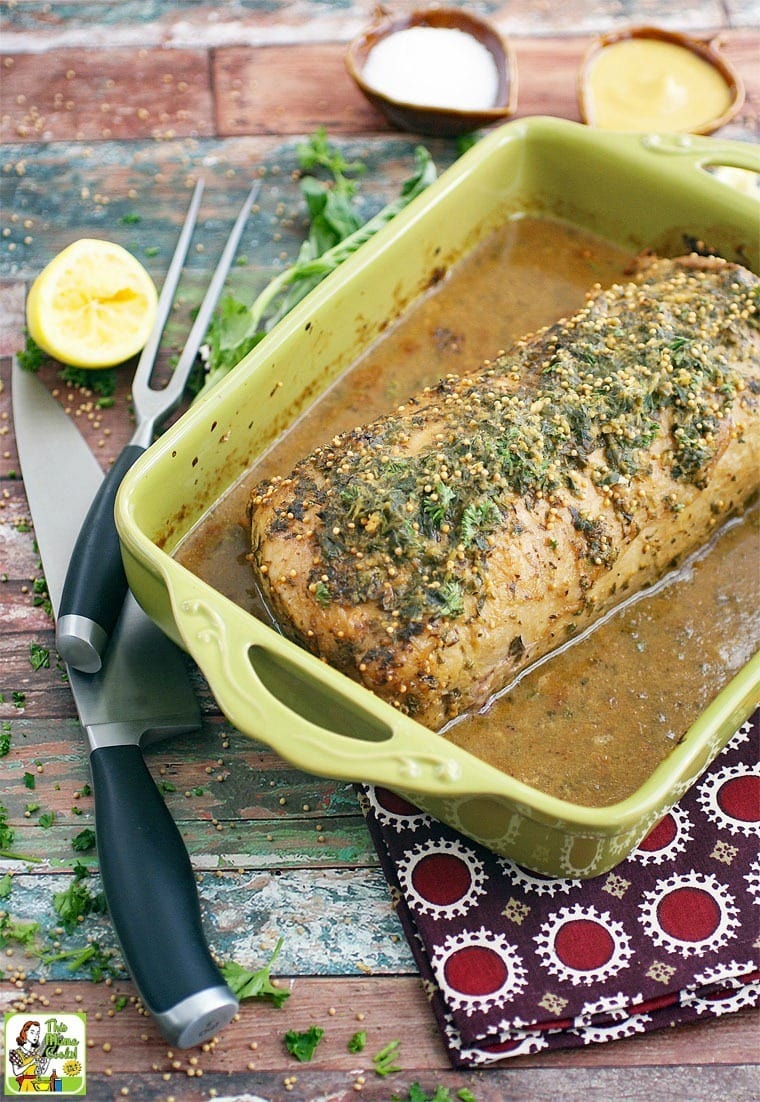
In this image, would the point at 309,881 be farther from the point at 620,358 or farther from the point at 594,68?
the point at 594,68

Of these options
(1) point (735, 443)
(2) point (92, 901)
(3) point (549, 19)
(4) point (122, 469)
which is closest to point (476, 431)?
(1) point (735, 443)

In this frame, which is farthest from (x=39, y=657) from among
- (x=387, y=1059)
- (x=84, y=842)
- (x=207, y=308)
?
(x=387, y=1059)

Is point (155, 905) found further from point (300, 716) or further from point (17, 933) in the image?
point (300, 716)

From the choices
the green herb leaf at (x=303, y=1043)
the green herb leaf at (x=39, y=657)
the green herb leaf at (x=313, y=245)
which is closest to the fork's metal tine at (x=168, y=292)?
the green herb leaf at (x=313, y=245)

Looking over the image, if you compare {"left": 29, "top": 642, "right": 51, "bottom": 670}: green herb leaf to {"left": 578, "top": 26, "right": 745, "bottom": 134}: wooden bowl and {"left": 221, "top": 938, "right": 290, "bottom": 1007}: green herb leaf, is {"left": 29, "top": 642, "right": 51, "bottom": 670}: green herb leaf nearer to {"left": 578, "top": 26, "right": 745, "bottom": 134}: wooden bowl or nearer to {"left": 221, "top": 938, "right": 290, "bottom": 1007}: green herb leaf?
{"left": 221, "top": 938, "right": 290, "bottom": 1007}: green herb leaf

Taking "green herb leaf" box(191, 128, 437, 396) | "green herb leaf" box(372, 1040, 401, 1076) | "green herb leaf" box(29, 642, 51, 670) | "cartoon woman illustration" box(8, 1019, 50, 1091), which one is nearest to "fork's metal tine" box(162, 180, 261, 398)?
"green herb leaf" box(191, 128, 437, 396)
